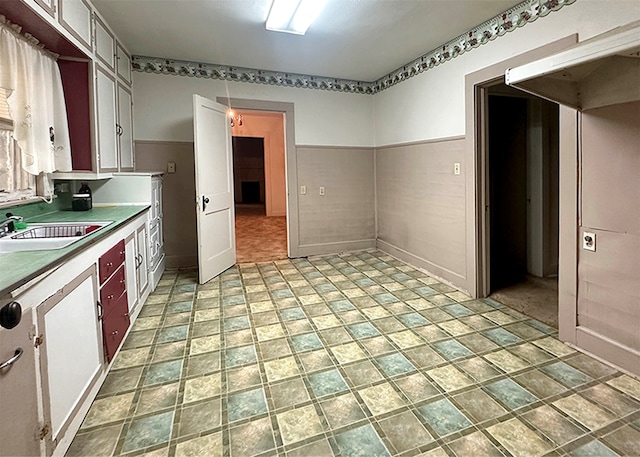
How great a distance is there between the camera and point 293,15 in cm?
288

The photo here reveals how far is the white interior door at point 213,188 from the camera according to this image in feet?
11.9

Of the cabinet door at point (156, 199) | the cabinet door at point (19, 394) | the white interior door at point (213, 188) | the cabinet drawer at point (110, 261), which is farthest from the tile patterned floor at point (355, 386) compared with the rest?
the cabinet door at point (156, 199)

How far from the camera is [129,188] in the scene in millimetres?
3273

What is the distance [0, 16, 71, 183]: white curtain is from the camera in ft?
6.91

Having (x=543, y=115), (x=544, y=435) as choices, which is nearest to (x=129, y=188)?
(x=544, y=435)

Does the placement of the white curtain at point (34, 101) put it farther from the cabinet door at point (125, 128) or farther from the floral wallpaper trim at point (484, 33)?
the floral wallpaper trim at point (484, 33)

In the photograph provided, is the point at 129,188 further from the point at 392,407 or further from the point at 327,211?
the point at 392,407

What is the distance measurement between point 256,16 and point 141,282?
246 centimetres

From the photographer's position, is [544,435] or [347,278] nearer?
[544,435]

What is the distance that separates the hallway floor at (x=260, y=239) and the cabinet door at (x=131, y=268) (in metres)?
1.95

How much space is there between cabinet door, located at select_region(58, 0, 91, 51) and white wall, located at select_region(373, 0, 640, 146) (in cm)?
317

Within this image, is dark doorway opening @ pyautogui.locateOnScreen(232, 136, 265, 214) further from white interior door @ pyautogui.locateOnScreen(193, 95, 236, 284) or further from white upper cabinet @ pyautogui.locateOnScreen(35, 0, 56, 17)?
white upper cabinet @ pyautogui.locateOnScreen(35, 0, 56, 17)

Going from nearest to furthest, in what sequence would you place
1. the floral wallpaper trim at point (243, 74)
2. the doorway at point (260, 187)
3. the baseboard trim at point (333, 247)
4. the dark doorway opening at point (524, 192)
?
1. the dark doorway opening at point (524, 192)
2. the floral wallpaper trim at point (243, 74)
3. the baseboard trim at point (333, 247)
4. the doorway at point (260, 187)

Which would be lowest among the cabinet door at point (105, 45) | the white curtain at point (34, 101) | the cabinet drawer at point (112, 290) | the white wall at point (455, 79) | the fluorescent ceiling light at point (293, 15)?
the cabinet drawer at point (112, 290)
